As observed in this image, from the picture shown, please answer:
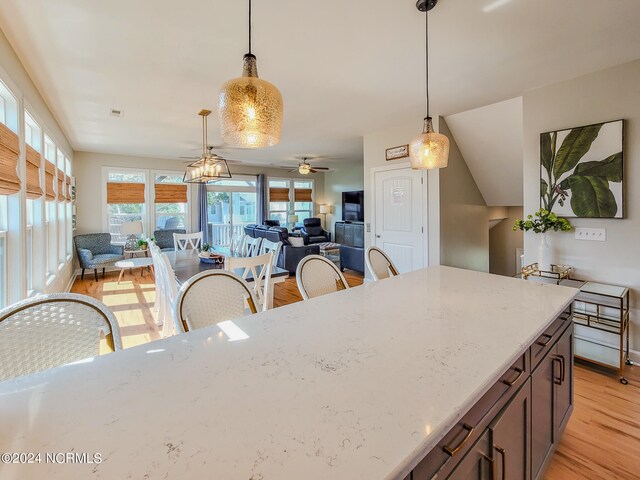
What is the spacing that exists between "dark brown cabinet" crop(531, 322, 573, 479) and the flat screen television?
7.34 m

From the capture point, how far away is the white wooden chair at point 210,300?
1.50 metres

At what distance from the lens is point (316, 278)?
212 centimetres

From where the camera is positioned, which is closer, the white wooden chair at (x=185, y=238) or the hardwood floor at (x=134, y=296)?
the hardwood floor at (x=134, y=296)

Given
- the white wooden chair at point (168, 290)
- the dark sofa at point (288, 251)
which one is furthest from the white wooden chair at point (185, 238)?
the white wooden chair at point (168, 290)

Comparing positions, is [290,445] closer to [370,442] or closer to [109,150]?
[370,442]

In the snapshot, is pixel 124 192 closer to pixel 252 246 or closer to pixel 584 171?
pixel 252 246

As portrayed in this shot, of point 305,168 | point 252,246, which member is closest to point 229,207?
point 305,168

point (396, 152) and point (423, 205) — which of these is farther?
point (396, 152)

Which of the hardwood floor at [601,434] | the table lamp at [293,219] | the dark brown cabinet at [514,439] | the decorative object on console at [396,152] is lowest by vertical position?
the hardwood floor at [601,434]

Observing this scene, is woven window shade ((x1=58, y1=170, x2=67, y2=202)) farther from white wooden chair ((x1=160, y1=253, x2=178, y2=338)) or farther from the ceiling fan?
the ceiling fan

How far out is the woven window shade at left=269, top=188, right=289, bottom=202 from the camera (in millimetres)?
9414

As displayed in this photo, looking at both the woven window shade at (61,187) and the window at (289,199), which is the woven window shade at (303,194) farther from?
the woven window shade at (61,187)

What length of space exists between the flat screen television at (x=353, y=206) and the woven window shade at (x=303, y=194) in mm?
1252

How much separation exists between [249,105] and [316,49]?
1486 millimetres
